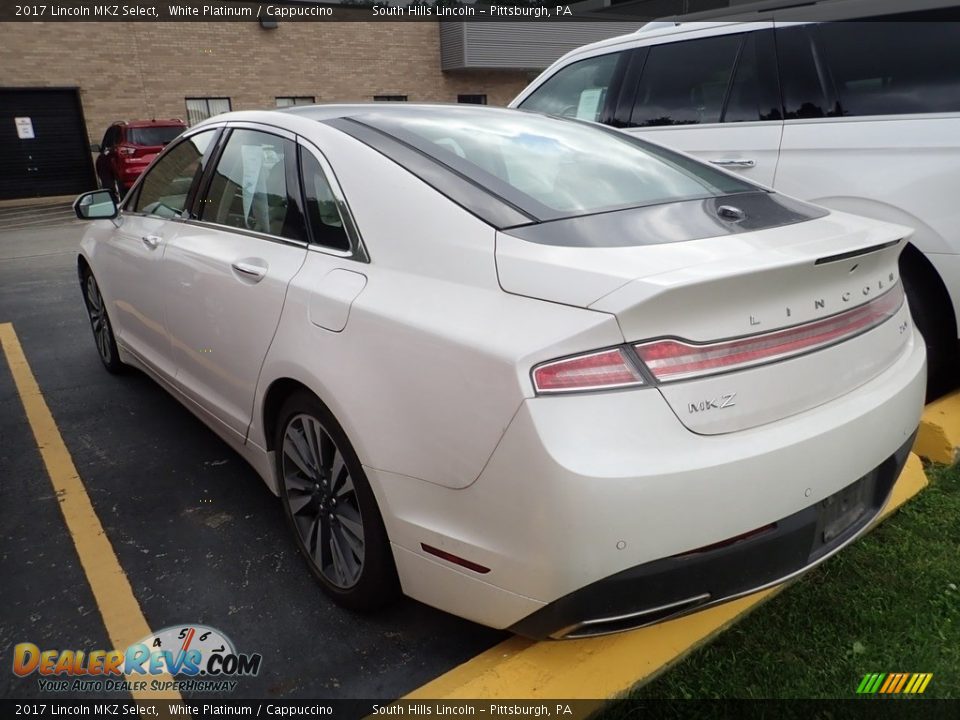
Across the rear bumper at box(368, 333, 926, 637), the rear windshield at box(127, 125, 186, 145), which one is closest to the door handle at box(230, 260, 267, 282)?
the rear bumper at box(368, 333, 926, 637)

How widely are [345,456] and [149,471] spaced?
1782mm

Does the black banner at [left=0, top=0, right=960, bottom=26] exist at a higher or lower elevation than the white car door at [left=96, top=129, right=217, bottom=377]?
higher

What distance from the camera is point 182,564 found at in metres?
2.75

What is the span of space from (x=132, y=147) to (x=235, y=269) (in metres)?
15.6

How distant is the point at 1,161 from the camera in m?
18.9

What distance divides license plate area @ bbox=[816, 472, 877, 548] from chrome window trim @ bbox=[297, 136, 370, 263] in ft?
4.71

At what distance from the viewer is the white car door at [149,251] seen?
347 cm

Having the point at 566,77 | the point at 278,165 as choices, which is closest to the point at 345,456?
the point at 278,165

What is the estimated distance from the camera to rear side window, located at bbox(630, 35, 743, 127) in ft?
14.0

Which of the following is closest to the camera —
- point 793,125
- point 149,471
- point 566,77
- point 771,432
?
point 771,432

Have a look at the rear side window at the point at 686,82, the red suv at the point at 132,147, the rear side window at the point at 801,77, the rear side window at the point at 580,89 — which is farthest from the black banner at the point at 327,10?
the rear side window at the point at 801,77

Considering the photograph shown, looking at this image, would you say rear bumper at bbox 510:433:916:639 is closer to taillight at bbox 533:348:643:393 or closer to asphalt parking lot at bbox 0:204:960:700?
asphalt parking lot at bbox 0:204:960:700

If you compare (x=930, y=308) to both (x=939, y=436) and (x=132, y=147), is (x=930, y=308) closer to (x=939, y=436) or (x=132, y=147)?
A: (x=939, y=436)

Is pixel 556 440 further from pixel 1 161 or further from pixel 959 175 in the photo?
pixel 1 161
